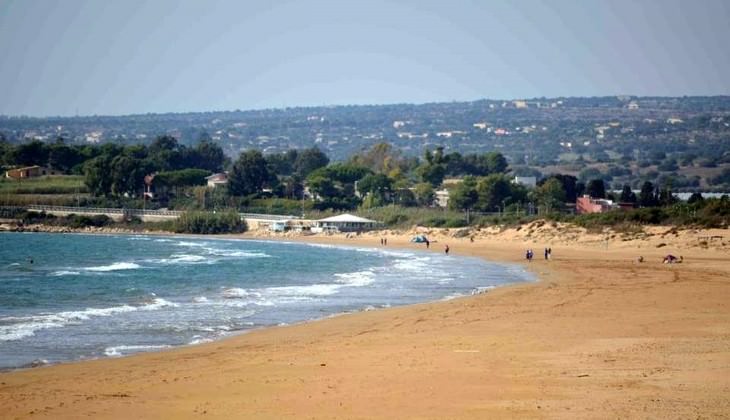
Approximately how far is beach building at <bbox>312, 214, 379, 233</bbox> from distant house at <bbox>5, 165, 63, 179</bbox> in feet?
136

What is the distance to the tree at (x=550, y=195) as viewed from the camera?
8356cm

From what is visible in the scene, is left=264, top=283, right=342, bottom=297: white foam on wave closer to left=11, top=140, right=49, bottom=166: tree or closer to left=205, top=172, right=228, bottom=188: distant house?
left=205, top=172, right=228, bottom=188: distant house

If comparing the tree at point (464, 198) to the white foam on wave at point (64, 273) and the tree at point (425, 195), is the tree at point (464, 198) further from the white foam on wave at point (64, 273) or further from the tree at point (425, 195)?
the white foam on wave at point (64, 273)

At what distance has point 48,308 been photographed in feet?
105

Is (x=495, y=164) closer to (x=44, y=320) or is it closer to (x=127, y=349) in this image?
(x=44, y=320)

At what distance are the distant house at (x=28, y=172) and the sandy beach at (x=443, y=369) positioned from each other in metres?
88.6

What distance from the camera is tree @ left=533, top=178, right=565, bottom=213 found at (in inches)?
3290

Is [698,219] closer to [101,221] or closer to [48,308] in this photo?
[48,308]

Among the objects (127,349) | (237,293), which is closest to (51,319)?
(127,349)

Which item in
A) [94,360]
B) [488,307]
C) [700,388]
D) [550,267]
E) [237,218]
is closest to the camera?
[700,388]

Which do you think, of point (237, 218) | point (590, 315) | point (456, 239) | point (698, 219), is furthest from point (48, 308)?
point (237, 218)

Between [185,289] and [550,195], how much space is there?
164ft

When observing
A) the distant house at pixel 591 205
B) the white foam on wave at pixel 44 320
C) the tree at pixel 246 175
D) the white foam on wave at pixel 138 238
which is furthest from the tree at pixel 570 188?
the white foam on wave at pixel 44 320

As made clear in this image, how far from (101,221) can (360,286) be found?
56286mm
